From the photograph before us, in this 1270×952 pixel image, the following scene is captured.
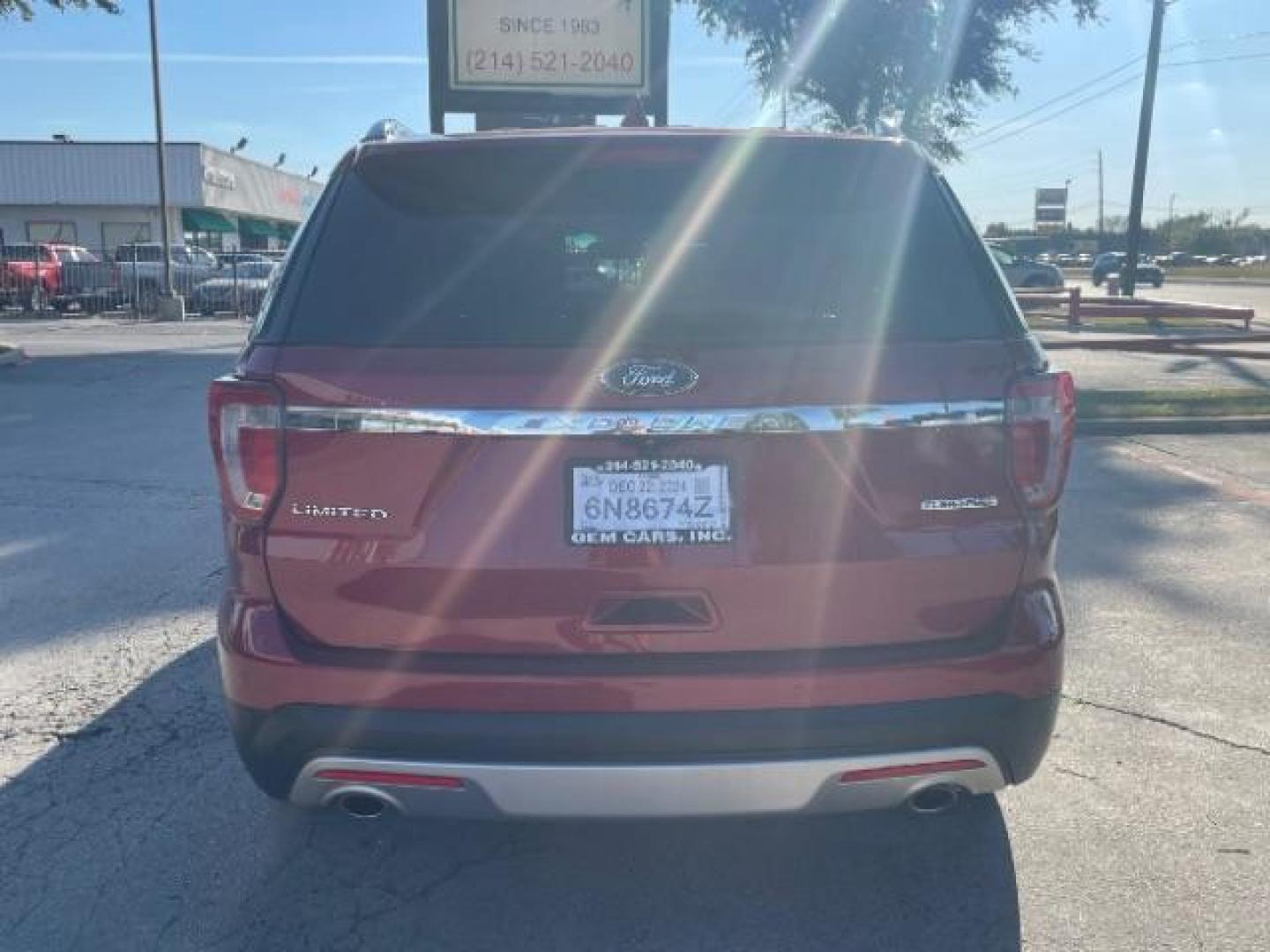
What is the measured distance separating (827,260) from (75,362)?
→ 16868 mm

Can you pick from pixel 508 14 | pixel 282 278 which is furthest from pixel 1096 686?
pixel 508 14

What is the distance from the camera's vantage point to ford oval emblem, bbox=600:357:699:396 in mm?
2494

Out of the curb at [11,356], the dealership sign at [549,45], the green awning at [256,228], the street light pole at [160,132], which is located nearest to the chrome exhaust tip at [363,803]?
the dealership sign at [549,45]

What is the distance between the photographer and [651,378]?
250 cm

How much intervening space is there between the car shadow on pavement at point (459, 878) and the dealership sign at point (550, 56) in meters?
13.0

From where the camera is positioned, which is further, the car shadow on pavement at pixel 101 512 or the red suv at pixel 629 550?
the car shadow on pavement at pixel 101 512

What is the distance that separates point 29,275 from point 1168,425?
2937 cm

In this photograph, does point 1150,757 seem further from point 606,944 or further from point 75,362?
point 75,362

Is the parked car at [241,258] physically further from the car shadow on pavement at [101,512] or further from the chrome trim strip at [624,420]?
the chrome trim strip at [624,420]

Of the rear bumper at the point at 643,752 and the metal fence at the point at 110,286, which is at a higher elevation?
the metal fence at the point at 110,286

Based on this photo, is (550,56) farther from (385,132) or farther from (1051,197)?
(1051,197)

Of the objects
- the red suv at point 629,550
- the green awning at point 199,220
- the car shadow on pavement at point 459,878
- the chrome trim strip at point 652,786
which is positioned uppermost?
the green awning at point 199,220

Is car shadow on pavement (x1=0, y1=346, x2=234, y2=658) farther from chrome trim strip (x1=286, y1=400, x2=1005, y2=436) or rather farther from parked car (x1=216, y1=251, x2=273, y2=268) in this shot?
parked car (x1=216, y1=251, x2=273, y2=268)

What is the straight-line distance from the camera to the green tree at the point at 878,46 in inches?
774
